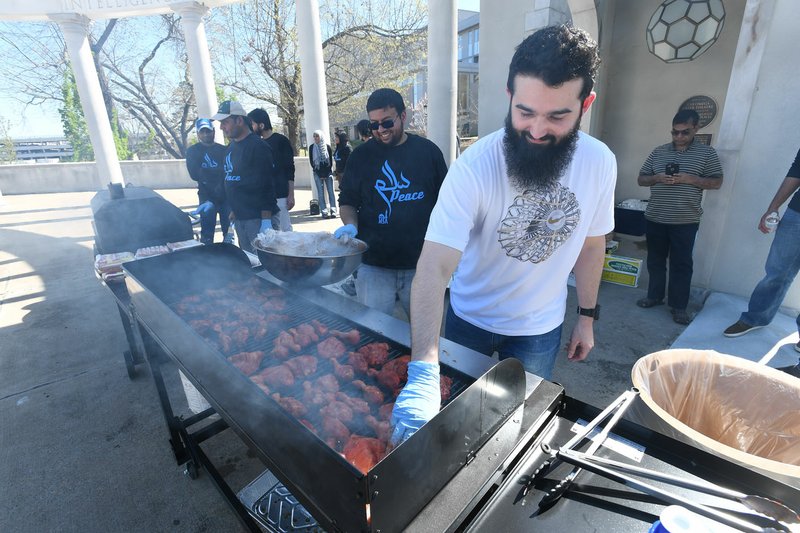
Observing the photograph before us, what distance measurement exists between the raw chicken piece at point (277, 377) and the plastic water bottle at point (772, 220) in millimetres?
4440

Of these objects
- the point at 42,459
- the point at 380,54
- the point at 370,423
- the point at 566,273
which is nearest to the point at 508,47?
the point at 566,273

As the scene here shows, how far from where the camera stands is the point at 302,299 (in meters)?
2.58

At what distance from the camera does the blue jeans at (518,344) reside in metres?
2.00

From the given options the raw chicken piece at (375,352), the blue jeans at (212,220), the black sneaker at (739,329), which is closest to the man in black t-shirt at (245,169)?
the blue jeans at (212,220)

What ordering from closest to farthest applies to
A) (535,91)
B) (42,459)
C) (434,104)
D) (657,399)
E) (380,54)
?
1. (535,91)
2. (657,399)
3. (42,459)
4. (434,104)
5. (380,54)

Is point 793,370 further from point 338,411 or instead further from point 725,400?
point 338,411

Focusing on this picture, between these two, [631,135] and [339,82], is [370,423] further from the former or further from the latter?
[339,82]

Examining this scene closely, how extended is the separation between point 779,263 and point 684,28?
403 centimetres

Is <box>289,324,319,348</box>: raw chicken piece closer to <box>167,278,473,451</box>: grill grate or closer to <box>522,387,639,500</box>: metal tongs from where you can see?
<box>167,278,473,451</box>: grill grate

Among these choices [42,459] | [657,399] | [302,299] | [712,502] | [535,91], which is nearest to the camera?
[712,502]

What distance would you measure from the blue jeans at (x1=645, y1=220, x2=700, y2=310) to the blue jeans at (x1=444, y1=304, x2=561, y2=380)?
317cm

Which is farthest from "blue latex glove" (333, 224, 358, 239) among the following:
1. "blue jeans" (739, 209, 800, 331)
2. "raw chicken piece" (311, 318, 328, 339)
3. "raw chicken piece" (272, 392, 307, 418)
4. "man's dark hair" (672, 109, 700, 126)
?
"blue jeans" (739, 209, 800, 331)

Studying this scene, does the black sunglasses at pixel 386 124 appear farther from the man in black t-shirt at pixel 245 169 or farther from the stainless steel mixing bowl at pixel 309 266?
the man in black t-shirt at pixel 245 169

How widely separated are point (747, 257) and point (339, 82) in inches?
786
